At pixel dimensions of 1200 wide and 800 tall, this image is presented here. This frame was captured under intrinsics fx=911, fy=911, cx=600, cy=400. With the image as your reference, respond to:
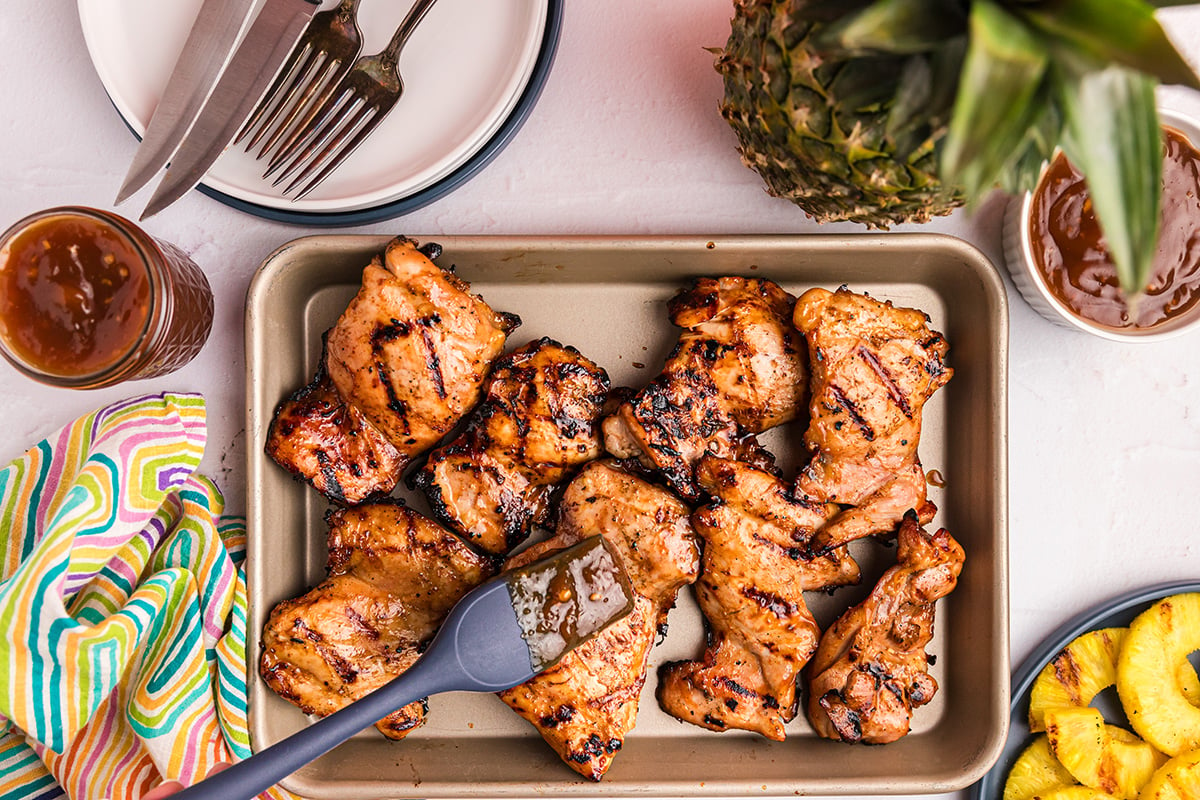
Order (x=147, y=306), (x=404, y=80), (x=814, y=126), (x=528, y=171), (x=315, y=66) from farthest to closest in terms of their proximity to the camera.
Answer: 1. (x=528, y=171)
2. (x=404, y=80)
3. (x=315, y=66)
4. (x=147, y=306)
5. (x=814, y=126)

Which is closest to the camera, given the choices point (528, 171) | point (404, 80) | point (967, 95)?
point (967, 95)

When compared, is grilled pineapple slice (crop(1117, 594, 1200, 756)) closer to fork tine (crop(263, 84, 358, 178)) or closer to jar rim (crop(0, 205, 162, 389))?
fork tine (crop(263, 84, 358, 178))

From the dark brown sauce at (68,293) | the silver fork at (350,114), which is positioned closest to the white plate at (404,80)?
the silver fork at (350,114)

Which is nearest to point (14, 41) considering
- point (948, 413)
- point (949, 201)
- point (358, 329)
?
point (358, 329)

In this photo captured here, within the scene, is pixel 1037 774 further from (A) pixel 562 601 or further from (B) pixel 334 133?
(B) pixel 334 133

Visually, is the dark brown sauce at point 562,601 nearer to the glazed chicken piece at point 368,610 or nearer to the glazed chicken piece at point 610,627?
the glazed chicken piece at point 610,627

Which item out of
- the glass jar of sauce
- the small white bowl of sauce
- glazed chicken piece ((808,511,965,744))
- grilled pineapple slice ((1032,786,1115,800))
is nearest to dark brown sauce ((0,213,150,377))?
the glass jar of sauce

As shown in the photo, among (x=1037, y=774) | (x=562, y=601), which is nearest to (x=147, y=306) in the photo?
(x=562, y=601)
